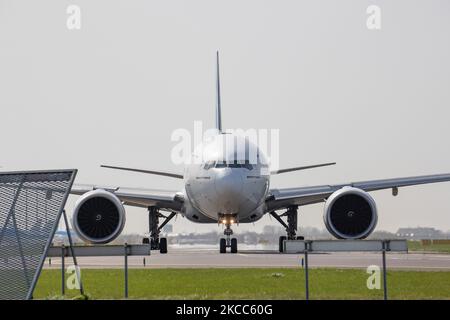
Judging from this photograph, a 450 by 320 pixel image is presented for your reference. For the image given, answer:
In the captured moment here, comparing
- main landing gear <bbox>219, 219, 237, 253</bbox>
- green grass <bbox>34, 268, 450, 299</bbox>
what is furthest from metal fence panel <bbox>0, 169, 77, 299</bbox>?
main landing gear <bbox>219, 219, 237, 253</bbox>

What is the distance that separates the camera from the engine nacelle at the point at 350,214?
3169cm

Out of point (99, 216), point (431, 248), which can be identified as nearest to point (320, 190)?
point (99, 216)

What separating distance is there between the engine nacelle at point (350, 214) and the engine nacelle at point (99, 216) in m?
7.97

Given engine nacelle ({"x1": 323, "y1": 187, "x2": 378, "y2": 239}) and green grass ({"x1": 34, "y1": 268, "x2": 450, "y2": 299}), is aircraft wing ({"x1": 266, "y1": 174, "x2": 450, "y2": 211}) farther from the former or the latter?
green grass ({"x1": 34, "y1": 268, "x2": 450, "y2": 299})

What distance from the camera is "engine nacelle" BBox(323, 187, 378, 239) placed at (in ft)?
104

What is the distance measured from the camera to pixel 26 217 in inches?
546

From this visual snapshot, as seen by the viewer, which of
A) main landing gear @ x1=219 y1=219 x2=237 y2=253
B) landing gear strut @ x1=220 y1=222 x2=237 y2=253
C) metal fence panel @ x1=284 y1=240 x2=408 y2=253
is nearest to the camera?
metal fence panel @ x1=284 y1=240 x2=408 y2=253

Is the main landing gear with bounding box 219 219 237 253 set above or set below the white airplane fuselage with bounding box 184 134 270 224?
below

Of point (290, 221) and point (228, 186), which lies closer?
point (228, 186)

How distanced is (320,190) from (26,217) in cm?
2338

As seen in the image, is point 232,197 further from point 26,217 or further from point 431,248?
point 431,248

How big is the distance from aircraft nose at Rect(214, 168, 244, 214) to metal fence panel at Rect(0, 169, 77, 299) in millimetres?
17286

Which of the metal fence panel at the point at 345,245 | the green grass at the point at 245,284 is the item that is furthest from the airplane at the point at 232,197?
the metal fence panel at the point at 345,245
